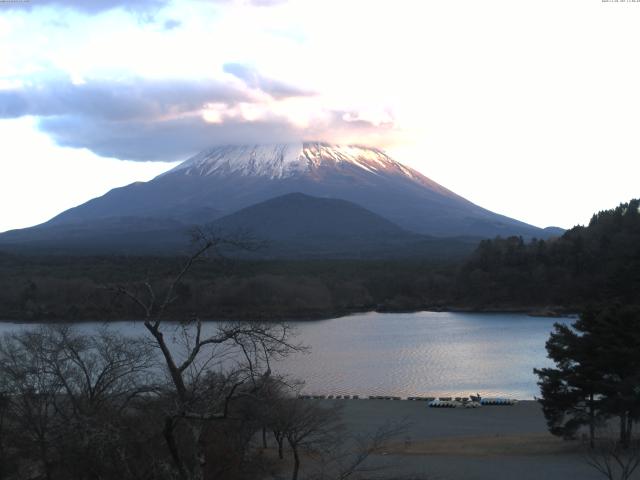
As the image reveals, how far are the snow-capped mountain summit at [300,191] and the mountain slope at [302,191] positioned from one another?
13cm

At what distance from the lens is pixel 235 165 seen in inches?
4788

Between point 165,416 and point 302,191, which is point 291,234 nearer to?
point 302,191

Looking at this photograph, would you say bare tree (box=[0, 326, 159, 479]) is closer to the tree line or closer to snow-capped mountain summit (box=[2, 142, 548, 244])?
the tree line

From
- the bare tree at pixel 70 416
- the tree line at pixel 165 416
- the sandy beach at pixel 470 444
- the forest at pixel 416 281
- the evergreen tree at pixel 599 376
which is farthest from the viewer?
the forest at pixel 416 281

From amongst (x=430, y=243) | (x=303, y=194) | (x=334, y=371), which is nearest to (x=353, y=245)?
(x=430, y=243)

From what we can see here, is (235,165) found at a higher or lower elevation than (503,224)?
higher

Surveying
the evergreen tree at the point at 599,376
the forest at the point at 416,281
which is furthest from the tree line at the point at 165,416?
the forest at the point at 416,281

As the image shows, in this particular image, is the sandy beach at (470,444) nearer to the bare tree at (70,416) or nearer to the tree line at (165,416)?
the tree line at (165,416)

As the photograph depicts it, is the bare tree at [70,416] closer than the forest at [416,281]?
Yes

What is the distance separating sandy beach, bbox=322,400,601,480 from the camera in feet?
33.6

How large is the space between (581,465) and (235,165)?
11339 cm

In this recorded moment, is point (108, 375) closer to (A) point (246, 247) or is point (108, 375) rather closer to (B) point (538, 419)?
(A) point (246, 247)

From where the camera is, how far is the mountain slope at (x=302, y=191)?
105 metres

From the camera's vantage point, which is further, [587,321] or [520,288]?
[520,288]
